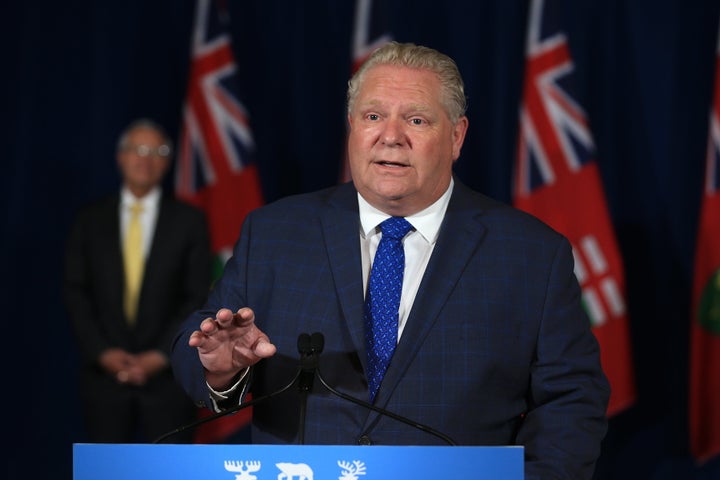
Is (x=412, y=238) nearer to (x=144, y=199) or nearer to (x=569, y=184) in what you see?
(x=569, y=184)

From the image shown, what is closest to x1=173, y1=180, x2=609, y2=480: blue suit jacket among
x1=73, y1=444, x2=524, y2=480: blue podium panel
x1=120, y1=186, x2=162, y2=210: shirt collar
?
x1=73, y1=444, x2=524, y2=480: blue podium panel

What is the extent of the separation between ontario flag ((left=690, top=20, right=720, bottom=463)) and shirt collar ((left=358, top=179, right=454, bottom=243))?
222 centimetres

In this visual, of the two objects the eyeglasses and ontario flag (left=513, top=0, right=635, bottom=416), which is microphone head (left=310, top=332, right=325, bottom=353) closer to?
ontario flag (left=513, top=0, right=635, bottom=416)

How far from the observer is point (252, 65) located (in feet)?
16.0

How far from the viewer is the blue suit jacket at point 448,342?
193 cm

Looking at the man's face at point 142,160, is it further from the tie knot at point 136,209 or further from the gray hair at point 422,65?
the gray hair at point 422,65

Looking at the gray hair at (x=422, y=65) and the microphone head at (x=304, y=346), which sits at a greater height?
the gray hair at (x=422, y=65)

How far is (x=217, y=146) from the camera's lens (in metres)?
4.55

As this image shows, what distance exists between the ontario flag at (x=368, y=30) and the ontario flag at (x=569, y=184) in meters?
0.68

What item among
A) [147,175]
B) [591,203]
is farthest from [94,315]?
[591,203]

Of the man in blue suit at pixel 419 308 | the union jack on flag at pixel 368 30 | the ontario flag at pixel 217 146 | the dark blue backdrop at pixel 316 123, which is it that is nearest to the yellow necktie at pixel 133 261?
the ontario flag at pixel 217 146

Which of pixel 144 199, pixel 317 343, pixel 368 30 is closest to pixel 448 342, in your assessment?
pixel 317 343

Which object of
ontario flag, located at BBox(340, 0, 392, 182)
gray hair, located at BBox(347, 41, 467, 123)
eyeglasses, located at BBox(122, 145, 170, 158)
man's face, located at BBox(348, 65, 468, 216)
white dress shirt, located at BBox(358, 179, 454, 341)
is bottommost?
white dress shirt, located at BBox(358, 179, 454, 341)

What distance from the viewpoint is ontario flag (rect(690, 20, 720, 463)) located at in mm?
3992
